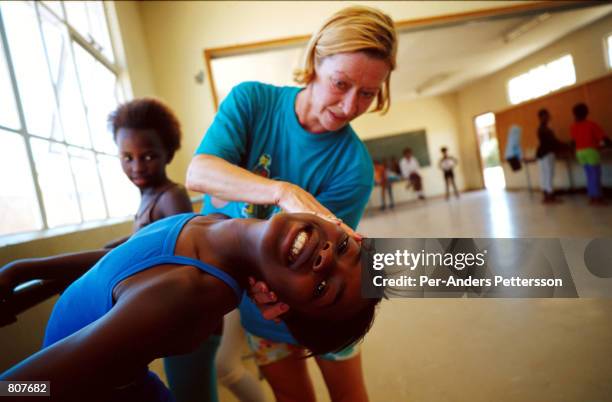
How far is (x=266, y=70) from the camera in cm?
571

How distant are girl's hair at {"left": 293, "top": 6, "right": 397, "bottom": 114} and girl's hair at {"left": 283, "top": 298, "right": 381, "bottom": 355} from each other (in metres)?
0.56

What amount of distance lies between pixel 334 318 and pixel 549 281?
11.8 inches

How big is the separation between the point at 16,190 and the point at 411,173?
9988mm

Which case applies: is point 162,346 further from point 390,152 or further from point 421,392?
Result: point 390,152

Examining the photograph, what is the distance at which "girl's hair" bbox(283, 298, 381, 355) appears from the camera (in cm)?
56

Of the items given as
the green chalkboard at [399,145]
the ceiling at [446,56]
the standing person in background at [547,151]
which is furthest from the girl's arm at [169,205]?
the green chalkboard at [399,145]

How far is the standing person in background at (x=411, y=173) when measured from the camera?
33.4 ft

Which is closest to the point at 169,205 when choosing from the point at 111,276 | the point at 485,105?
the point at 111,276

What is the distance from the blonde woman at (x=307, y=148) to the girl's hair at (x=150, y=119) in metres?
0.38

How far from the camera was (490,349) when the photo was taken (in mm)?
688

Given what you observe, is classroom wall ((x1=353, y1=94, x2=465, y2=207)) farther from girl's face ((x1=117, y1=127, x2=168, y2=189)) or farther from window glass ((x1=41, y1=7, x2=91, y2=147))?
girl's face ((x1=117, y1=127, x2=168, y2=189))

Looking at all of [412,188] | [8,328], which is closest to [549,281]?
[8,328]

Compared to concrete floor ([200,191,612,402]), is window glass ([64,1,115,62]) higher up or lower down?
higher up

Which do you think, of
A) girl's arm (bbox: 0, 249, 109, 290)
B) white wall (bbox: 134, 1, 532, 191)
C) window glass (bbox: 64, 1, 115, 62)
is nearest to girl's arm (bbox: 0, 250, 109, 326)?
girl's arm (bbox: 0, 249, 109, 290)
